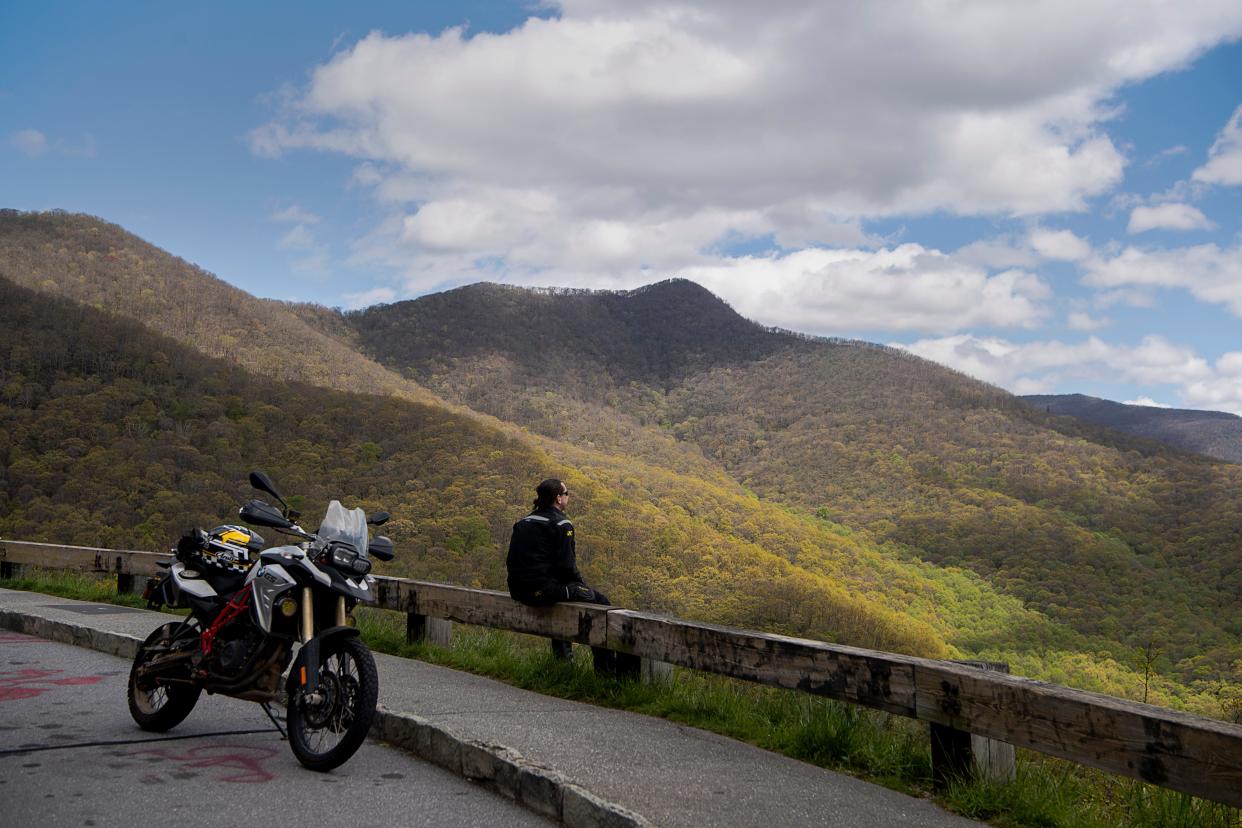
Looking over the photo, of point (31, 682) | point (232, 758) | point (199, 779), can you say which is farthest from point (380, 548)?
point (31, 682)

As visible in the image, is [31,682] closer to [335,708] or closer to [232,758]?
[232,758]

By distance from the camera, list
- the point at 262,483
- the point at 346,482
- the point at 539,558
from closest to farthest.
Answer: the point at 262,483 < the point at 539,558 < the point at 346,482

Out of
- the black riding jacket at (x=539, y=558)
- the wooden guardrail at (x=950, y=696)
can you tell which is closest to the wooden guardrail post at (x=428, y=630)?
the wooden guardrail at (x=950, y=696)

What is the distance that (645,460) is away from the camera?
114188mm

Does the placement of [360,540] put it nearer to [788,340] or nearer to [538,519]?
[538,519]

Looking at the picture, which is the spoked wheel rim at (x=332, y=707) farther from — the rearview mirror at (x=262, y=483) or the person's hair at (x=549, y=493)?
the person's hair at (x=549, y=493)

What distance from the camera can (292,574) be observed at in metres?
5.19

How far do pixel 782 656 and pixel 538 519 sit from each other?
8.45ft

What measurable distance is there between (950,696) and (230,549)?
3844 mm

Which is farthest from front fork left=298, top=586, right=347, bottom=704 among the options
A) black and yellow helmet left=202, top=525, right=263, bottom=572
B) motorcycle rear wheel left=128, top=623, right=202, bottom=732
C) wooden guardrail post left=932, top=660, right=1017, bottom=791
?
wooden guardrail post left=932, top=660, right=1017, bottom=791

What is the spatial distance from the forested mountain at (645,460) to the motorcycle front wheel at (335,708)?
562cm

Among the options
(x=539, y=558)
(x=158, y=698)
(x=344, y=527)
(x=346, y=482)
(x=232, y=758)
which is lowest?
(x=346, y=482)

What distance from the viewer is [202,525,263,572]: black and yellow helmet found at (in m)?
5.61

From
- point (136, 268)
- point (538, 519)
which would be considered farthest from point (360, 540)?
point (136, 268)
